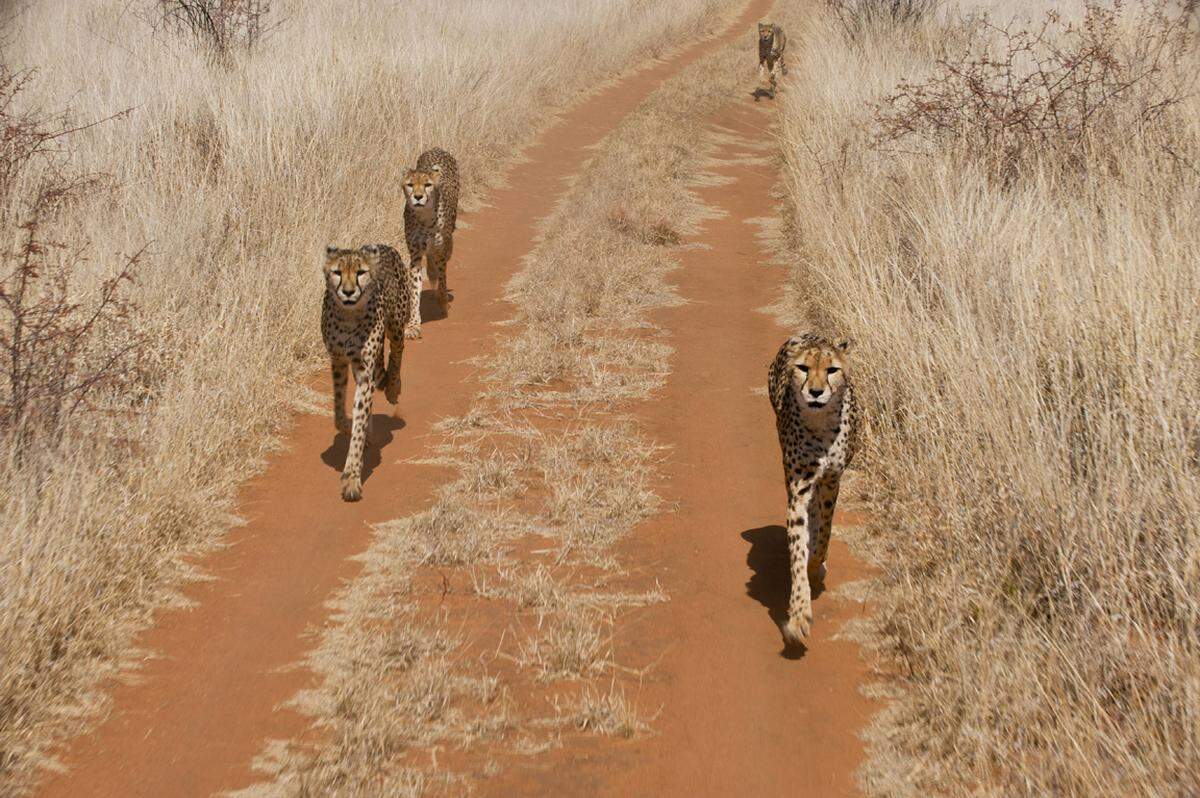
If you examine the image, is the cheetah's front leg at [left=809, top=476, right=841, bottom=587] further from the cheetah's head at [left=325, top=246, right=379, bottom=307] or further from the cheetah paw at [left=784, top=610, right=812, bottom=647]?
the cheetah's head at [left=325, top=246, right=379, bottom=307]

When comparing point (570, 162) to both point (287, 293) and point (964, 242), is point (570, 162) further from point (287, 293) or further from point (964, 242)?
point (964, 242)

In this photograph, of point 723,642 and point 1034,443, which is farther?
point 1034,443

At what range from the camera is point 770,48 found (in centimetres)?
2044

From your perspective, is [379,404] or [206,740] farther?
[379,404]

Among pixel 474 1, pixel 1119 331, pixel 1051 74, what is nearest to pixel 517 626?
pixel 1119 331

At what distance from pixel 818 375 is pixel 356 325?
2799 mm

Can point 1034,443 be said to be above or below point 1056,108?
below

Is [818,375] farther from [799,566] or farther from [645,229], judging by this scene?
[645,229]

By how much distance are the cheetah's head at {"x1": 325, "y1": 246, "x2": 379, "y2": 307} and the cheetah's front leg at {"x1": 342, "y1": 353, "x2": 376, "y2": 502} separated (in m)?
0.38

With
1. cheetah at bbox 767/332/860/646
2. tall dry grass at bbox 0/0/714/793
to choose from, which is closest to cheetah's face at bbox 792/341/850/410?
cheetah at bbox 767/332/860/646

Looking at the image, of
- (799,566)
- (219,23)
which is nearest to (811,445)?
(799,566)

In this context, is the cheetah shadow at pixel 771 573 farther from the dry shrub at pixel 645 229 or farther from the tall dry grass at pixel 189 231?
the dry shrub at pixel 645 229

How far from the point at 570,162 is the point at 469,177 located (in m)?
2.23

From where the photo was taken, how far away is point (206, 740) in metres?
4.10
